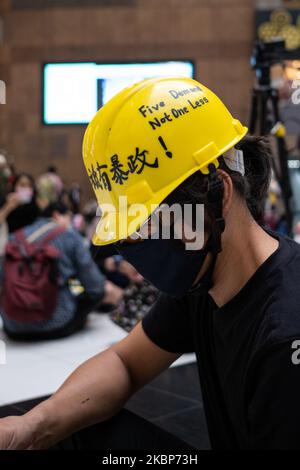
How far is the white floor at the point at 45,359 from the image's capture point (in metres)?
2.88

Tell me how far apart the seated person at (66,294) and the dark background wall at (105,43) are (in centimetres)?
886

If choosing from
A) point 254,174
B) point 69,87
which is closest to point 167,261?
point 254,174

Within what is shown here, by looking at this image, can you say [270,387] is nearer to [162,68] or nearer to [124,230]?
[124,230]

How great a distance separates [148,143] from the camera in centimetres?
112

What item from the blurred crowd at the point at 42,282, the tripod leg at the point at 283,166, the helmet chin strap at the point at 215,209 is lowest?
the blurred crowd at the point at 42,282

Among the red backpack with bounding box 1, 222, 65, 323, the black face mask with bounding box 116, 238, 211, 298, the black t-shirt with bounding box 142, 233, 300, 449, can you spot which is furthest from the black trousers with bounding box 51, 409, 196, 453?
the red backpack with bounding box 1, 222, 65, 323

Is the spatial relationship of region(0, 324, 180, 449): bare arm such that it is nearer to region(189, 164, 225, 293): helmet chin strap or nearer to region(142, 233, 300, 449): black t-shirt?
region(142, 233, 300, 449): black t-shirt

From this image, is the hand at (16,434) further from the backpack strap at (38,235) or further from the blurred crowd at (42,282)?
the backpack strap at (38,235)

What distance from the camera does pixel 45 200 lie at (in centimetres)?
630

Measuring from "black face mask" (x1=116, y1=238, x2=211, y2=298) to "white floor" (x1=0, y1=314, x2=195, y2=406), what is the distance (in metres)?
1.69

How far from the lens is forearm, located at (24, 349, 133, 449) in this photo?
1281mm

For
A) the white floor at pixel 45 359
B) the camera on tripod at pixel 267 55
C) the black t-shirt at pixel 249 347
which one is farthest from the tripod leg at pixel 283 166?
the black t-shirt at pixel 249 347

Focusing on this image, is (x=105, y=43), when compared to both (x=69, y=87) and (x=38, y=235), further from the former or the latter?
(x=38, y=235)

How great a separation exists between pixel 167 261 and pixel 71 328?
2813mm
